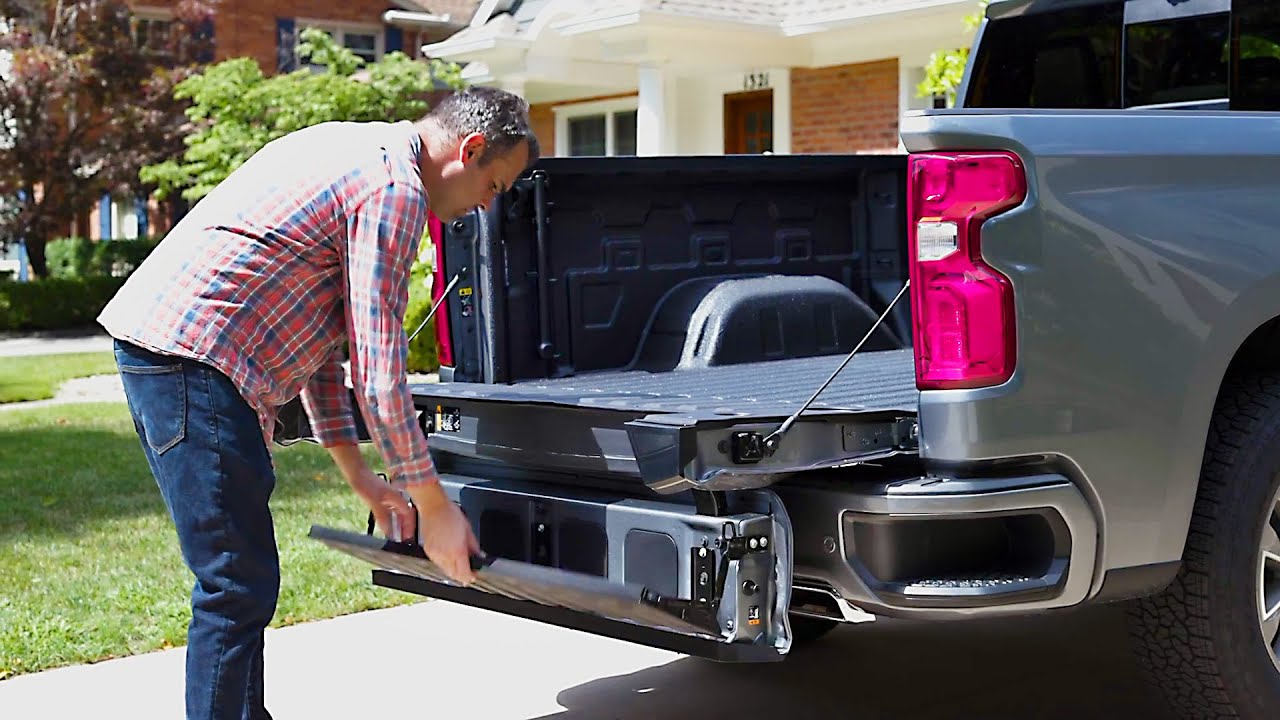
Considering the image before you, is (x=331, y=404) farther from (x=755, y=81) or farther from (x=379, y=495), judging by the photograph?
(x=755, y=81)

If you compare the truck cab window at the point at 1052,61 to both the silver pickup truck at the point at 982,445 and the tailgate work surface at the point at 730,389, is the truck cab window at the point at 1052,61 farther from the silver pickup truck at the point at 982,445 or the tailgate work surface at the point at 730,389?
the silver pickup truck at the point at 982,445

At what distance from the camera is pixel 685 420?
136 inches

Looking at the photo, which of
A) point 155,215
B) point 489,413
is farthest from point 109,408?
point 155,215

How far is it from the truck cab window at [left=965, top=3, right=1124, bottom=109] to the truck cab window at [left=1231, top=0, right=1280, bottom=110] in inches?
19.9

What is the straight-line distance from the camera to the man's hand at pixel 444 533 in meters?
3.53

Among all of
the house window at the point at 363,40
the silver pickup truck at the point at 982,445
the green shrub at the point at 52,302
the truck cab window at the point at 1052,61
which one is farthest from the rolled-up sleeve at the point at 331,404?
the house window at the point at 363,40

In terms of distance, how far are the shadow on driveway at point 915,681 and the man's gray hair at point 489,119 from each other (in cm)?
204

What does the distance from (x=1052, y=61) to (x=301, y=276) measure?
339 cm

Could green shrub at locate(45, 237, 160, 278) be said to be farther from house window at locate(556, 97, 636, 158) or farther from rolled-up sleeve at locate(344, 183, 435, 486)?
rolled-up sleeve at locate(344, 183, 435, 486)

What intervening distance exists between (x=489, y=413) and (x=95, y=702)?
1765 millimetres

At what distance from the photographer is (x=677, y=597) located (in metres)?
3.61

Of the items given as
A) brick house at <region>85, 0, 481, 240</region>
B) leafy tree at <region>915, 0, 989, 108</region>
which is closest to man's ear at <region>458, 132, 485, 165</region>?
leafy tree at <region>915, 0, 989, 108</region>

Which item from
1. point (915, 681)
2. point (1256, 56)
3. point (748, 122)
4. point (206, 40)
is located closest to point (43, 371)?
point (748, 122)

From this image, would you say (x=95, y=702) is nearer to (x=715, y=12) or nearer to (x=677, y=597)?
(x=677, y=597)
